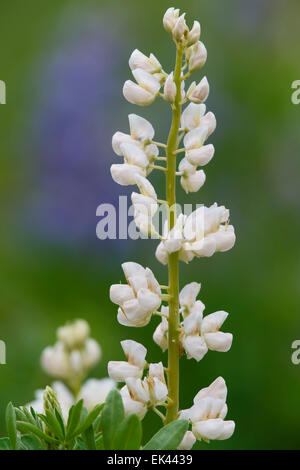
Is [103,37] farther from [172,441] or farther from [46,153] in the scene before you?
[172,441]

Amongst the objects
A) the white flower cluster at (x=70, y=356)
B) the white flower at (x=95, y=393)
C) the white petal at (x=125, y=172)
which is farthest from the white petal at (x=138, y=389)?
the white flower cluster at (x=70, y=356)

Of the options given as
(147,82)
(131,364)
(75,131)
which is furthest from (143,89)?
(75,131)

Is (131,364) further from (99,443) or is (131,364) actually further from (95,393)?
(95,393)

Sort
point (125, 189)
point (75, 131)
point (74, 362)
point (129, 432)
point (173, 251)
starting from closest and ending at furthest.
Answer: point (129, 432), point (173, 251), point (74, 362), point (125, 189), point (75, 131)

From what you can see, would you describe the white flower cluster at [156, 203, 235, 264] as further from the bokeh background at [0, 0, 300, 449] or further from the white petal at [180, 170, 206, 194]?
the bokeh background at [0, 0, 300, 449]

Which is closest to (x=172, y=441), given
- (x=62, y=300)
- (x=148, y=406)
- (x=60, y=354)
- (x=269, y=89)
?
(x=148, y=406)

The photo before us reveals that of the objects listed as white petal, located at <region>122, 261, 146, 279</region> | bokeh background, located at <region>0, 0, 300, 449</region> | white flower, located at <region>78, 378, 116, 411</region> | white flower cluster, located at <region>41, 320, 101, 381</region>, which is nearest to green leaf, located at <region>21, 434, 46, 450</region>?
white petal, located at <region>122, 261, 146, 279</region>
